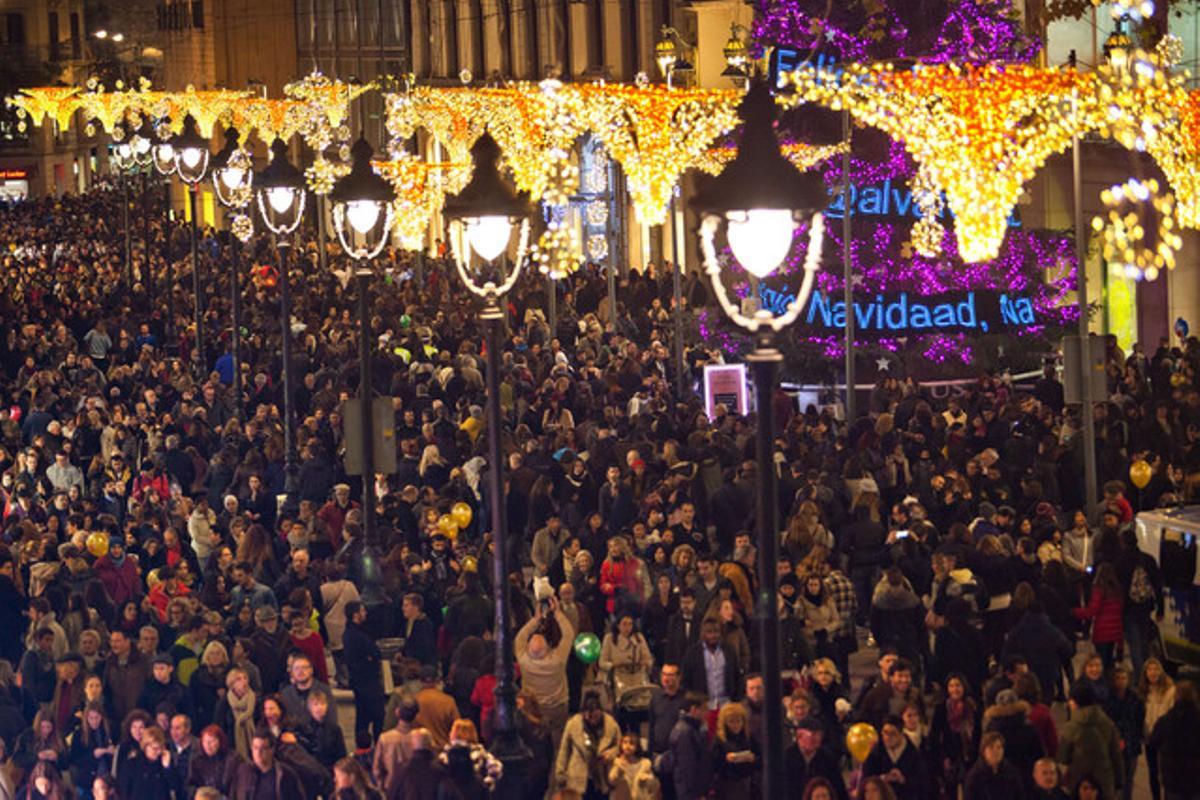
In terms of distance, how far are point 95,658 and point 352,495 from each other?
27.4 feet

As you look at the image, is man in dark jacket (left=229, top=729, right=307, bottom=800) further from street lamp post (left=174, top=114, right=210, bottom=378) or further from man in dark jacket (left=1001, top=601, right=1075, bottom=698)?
street lamp post (left=174, top=114, right=210, bottom=378)

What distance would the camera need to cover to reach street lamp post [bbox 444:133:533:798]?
48.0 ft

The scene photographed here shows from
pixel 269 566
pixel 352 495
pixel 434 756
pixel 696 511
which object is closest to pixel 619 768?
pixel 434 756

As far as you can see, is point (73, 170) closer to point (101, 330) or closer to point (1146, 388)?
point (101, 330)

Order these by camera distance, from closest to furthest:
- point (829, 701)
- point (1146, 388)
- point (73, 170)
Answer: point (829, 701) < point (1146, 388) < point (73, 170)

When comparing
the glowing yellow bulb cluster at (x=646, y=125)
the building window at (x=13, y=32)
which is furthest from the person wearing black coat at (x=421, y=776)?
the building window at (x=13, y=32)

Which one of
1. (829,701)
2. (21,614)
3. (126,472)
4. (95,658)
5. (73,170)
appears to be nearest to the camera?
(829,701)

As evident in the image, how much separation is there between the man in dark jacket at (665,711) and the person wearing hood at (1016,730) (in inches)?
70.5

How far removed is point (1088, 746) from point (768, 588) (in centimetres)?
317

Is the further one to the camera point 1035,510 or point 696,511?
point 696,511

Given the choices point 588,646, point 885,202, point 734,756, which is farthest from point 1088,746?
point 885,202

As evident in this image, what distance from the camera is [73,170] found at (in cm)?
11919

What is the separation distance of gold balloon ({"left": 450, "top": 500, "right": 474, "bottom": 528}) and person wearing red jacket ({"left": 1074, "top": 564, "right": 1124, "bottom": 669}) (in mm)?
6218

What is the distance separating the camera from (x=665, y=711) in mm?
13945
